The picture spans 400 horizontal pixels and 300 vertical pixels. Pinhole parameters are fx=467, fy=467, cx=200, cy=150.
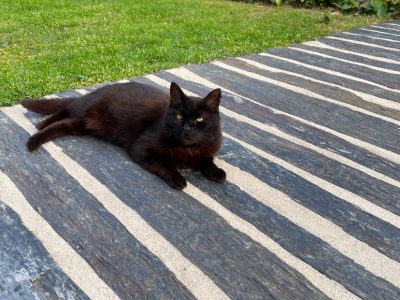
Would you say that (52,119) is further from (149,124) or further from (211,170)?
(211,170)

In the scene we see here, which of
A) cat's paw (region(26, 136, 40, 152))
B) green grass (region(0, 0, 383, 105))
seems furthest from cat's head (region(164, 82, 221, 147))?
green grass (region(0, 0, 383, 105))

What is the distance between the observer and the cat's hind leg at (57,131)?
3156 millimetres

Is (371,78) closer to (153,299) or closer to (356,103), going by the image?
(356,103)

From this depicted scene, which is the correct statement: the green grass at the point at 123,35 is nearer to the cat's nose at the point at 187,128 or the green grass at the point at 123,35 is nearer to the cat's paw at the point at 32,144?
the cat's paw at the point at 32,144

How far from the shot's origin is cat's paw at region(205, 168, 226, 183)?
111 inches

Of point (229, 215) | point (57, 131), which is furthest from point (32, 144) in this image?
point (229, 215)

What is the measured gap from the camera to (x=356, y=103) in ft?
13.4

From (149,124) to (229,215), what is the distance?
87cm

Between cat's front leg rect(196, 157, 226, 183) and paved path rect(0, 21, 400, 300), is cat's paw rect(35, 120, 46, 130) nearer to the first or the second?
paved path rect(0, 21, 400, 300)

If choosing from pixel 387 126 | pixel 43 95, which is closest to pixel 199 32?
pixel 43 95

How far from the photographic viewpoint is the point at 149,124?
3.04 m

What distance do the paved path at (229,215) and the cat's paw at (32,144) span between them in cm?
6

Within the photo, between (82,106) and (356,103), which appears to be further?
(356,103)

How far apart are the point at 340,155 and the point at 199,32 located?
391 cm
